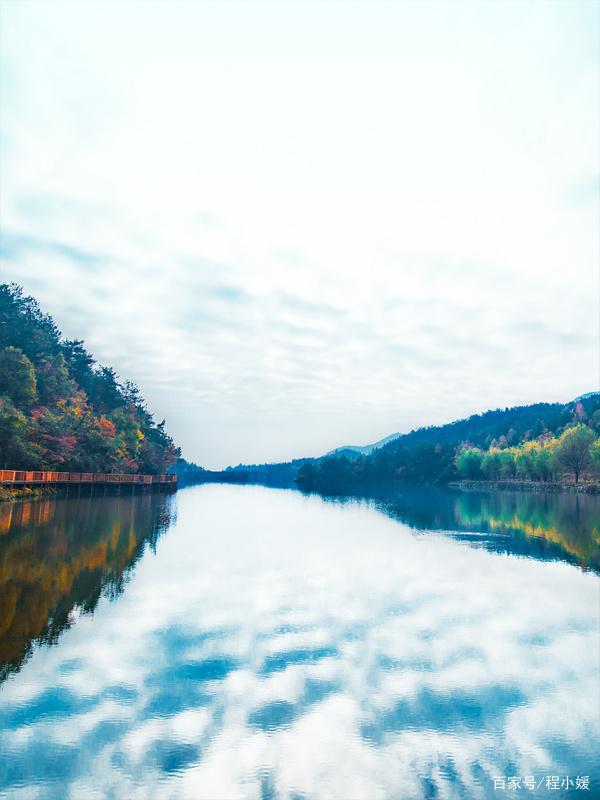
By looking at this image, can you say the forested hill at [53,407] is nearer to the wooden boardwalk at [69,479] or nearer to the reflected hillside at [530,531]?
the wooden boardwalk at [69,479]

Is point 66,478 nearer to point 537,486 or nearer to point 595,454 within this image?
point 595,454

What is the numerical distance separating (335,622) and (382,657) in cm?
338

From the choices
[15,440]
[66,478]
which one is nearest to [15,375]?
[15,440]

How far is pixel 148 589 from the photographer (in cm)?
2064

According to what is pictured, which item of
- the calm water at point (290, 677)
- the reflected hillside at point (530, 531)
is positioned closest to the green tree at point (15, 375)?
the calm water at point (290, 677)

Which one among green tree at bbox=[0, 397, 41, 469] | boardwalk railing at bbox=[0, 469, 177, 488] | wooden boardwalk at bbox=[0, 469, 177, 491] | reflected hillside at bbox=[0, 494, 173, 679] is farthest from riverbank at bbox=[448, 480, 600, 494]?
reflected hillside at bbox=[0, 494, 173, 679]

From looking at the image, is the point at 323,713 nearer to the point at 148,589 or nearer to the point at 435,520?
the point at 148,589

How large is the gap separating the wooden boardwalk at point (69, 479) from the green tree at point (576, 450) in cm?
7754

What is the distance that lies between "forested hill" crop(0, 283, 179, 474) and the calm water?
32067mm

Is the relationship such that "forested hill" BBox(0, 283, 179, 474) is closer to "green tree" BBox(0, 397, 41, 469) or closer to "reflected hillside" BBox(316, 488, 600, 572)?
"green tree" BBox(0, 397, 41, 469)

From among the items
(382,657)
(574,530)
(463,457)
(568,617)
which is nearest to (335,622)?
(382,657)

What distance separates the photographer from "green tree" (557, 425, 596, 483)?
393 ft

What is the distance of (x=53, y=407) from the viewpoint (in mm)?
71625

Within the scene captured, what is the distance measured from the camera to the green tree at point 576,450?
119750 mm
